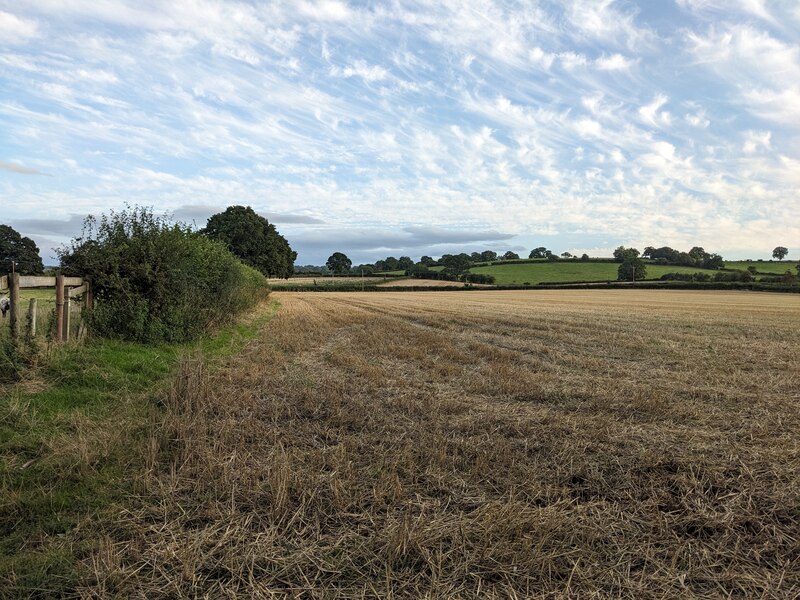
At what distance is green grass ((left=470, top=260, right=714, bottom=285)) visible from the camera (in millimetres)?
87750

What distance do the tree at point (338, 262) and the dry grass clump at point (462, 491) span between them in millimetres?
124372

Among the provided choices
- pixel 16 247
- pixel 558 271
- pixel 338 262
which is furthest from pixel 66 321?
pixel 338 262

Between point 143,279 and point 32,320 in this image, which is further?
point 143,279

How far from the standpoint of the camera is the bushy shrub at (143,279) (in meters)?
11.8

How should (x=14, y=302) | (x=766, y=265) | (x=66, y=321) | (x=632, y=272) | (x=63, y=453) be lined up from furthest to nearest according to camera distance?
(x=766, y=265) < (x=632, y=272) < (x=66, y=321) < (x=14, y=302) < (x=63, y=453)

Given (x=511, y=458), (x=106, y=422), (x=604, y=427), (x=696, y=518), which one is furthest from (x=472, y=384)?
(x=106, y=422)

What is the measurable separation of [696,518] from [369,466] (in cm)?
287

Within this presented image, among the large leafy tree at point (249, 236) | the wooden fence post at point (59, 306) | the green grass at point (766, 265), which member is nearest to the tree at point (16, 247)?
the wooden fence post at point (59, 306)

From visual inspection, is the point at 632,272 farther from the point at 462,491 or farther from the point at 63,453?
the point at 63,453

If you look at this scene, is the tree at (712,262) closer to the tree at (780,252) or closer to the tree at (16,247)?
the tree at (780,252)

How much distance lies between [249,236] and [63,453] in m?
68.0

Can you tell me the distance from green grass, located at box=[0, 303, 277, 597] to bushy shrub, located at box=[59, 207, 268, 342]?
2358 millimetres

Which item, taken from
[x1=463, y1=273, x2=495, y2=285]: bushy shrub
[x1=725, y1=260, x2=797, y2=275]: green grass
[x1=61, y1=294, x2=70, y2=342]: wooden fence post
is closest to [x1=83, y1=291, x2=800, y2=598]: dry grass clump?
[x1=61, y1=294, x2=70, y2=342]: wooden fence post

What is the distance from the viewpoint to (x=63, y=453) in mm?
5062
